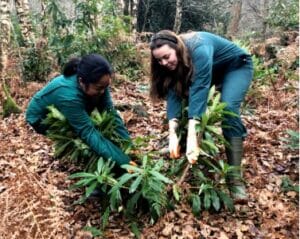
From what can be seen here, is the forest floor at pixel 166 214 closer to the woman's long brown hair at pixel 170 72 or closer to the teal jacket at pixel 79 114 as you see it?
the teal jacket at pixel 79 114

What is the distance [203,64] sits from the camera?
3.66 meters

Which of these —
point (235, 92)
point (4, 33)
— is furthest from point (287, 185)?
point (4, 33)

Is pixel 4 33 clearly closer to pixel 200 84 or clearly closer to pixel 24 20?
pixel 24 20

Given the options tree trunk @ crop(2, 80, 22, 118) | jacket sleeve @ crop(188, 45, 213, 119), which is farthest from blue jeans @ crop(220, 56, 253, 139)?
tree trunk @ crop(2, 80, 22, 118)

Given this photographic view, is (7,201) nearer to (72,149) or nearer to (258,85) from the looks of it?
(72,149)

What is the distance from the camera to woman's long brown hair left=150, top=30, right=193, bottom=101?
3.68 m

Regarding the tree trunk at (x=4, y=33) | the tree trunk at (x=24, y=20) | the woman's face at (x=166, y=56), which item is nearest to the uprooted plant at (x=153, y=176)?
the woman's face at (x=166, y=56)

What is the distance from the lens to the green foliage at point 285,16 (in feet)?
37.8

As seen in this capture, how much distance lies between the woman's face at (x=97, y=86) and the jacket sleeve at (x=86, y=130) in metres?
0.12

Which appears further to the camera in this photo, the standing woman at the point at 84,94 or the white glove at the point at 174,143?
the white glove at the point at 174,143

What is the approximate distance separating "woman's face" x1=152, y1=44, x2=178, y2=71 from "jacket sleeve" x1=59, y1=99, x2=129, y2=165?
808 millimetres

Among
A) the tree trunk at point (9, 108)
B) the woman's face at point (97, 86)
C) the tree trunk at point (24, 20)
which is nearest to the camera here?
the woman's face at point (97, 86)

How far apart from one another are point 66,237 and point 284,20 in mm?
10351

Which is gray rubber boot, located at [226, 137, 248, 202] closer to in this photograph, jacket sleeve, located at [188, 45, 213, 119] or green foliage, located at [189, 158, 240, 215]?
green foliage, located at [189, 158, 240, 215]
